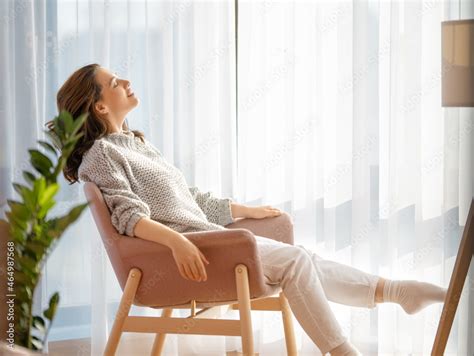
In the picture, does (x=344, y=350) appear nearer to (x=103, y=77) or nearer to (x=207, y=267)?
(x=207, y=267)

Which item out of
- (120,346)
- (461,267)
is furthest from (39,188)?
(120,346)

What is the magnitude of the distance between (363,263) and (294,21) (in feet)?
3.47

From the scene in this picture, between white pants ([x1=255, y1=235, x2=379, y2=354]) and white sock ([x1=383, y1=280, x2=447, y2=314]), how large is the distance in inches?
2.8

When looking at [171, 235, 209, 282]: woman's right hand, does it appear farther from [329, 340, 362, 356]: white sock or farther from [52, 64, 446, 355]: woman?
[329, 340, 362, 356]: white sock

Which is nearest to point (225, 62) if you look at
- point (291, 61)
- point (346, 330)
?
point (291, 61)

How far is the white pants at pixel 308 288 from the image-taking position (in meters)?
2.40

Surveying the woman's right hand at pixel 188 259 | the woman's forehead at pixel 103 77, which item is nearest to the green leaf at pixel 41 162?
the woman's right hand at pixel 188 259

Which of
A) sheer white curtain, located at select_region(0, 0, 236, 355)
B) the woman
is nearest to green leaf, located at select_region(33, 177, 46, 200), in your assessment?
the woman

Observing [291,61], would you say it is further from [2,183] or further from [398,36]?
[2,183]

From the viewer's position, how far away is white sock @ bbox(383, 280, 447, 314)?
99.9 inches

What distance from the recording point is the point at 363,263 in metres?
3.18

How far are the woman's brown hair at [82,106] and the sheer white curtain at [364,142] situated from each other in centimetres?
94

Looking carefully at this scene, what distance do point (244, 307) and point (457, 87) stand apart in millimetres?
984

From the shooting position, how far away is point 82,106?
2.60 m
